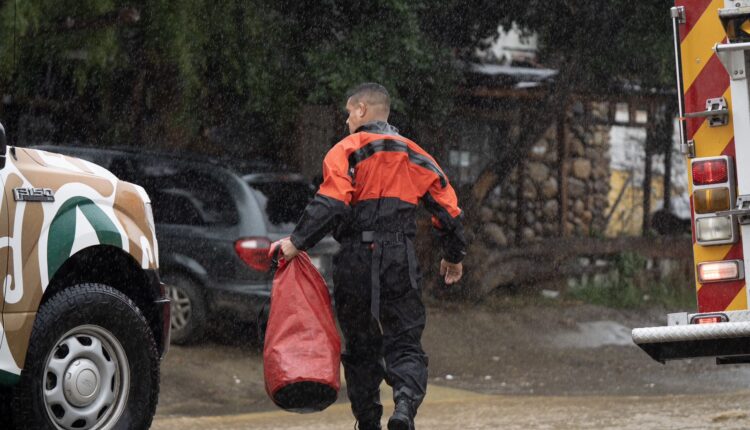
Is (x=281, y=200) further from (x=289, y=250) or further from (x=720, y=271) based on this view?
(x=720, y=271)

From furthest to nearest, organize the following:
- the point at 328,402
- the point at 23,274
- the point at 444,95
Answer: the point at 444,95 → the point at 328,402 → the point at 23,274

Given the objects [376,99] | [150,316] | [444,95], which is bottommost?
[150,316]

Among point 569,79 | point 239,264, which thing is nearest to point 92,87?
point 239,264

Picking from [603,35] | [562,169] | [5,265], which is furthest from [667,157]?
[5,265]

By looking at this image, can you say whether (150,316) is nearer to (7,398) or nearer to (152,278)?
(152,278)

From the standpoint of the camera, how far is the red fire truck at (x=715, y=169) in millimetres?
6188

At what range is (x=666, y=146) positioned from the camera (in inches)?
715

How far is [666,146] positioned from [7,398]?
43.8 feet

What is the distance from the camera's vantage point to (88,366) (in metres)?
6.22

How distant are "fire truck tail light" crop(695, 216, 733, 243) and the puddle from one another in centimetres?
719

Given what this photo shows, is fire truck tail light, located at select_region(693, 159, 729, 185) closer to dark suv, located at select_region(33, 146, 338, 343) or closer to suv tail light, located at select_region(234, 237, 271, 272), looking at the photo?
dark suv, located at select_region(33, 146, 338, 343)

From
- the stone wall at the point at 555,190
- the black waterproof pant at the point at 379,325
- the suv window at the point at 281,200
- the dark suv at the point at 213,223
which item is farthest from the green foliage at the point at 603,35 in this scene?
the black waterproof pant at the point at 379,325

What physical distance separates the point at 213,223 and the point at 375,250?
5135 millimetres

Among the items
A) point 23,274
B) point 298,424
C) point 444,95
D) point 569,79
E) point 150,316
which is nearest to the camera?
point 23,274
